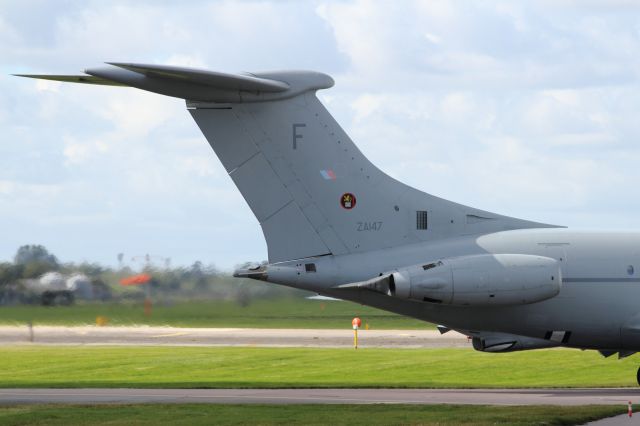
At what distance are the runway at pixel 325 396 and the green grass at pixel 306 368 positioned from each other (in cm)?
165

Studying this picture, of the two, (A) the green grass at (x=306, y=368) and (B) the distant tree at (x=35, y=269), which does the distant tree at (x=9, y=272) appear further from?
(A) the green grass at (x=306, y=368)

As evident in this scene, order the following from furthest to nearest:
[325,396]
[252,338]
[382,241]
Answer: [252,338], [325,396], [382,241]

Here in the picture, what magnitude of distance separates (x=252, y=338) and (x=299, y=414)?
98.2 feet

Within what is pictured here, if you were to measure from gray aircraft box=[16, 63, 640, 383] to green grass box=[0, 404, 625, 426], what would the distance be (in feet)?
8.43

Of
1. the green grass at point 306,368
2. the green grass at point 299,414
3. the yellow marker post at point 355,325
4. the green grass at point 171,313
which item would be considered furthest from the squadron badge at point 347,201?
the yellow marker post at point 355,325

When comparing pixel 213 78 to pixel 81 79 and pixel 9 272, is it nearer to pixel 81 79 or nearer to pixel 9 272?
pixel 81 79

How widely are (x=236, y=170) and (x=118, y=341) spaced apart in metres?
28.4

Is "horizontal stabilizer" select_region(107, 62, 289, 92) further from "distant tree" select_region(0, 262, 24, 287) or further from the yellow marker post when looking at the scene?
the yellow marker post

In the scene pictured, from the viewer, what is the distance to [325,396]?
1181 inches

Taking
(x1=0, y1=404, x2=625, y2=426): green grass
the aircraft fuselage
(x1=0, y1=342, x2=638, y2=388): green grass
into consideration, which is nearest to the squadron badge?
the aircraft fuselage

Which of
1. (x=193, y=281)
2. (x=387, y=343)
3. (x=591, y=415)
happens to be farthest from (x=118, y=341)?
(x=591, y=415)

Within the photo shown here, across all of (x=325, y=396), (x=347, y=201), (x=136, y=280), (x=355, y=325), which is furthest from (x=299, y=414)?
(x=355, y=325)

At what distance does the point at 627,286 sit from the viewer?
95.9 feet

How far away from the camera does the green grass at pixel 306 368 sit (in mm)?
35281
